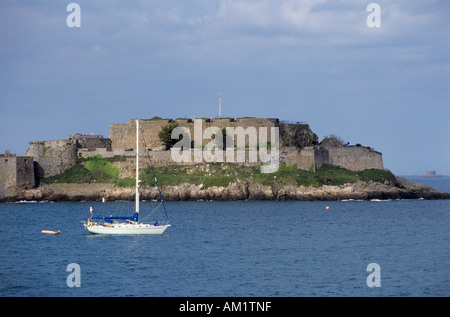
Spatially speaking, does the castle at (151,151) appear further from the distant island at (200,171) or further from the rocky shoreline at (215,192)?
the rocky shoreline at (215,192)

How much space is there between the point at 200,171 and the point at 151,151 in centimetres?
662

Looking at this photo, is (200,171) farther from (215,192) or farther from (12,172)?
(12,172)

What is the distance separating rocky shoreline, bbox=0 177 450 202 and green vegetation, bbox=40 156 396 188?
0.51 m

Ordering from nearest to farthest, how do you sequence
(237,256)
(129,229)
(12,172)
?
(237,256) < (129,229) < (12,172)

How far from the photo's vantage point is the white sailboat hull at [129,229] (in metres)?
36.7

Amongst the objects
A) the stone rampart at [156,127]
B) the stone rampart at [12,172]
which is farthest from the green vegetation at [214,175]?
the stone rampart at [156,127]

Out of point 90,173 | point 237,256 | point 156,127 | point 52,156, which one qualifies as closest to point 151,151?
point 156,127

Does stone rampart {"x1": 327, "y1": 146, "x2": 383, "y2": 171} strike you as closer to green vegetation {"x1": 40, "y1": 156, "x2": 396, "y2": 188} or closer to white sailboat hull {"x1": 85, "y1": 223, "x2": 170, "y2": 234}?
green vegetation {"x1": 40, "y1": 156, "x2": 396, "y2": 188}

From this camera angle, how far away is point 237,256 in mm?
30375

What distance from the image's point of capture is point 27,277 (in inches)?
1026

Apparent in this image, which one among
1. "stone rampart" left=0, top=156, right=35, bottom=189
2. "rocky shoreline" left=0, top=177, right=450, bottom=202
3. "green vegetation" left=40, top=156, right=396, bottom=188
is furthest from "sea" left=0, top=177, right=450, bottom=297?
"stone rampart" left=0, top=156, right=35, bottom=189
